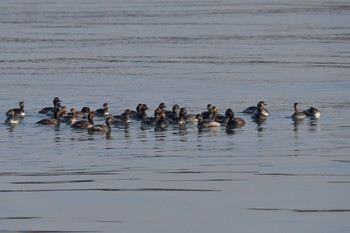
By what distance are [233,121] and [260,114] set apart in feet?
3.61

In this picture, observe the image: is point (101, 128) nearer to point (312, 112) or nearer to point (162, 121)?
point (162, 121)

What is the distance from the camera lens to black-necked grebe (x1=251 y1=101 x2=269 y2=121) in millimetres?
30125

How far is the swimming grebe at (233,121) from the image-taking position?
29.4 metres

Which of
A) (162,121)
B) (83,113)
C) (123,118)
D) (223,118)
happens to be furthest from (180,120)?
(83,113)

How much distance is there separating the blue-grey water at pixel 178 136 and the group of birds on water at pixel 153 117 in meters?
0.29

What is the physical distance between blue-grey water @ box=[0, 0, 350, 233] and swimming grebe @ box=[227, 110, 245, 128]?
0.25 metres

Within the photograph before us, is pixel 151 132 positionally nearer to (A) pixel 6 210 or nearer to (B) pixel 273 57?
(A) pixel 6 210

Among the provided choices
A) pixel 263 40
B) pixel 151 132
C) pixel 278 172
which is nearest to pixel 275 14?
pixel 263 40

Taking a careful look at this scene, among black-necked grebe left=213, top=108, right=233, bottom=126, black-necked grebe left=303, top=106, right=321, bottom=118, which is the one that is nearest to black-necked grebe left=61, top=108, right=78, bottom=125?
black-necked grebe left=213, top=108, right=233, bottom=126

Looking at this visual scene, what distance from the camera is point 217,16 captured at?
75500 millimetres

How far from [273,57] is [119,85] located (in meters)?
11.3

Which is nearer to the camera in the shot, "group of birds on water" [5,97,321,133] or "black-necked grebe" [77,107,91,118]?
"group of birds on water" [5,97,321,133]

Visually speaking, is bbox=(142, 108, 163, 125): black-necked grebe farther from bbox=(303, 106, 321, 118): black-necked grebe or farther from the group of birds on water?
bbox=(303, 106, 321, 118): black-necked grebe

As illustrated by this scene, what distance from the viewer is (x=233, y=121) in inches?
1160
